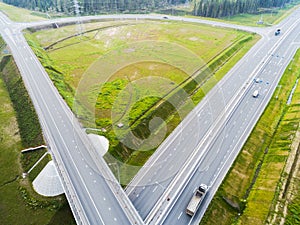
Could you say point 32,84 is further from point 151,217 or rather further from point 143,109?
point 151,217

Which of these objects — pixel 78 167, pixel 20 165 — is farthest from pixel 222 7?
pixel 20 165

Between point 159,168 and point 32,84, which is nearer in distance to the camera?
point 159,168

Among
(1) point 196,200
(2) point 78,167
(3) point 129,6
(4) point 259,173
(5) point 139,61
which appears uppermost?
(3) point 129,6

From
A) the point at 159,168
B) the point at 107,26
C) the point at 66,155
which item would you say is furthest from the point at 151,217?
the point at 107,26

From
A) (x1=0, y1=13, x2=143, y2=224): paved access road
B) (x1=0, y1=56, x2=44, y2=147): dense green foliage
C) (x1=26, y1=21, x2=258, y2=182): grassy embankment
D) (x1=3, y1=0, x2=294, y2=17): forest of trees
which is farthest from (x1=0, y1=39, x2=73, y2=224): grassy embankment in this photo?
(x1=3, y1=0, x2=294, y2=17): forest of trees

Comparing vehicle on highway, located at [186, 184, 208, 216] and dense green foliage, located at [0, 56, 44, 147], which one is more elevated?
dense green foliage, located at [0, 56, 44, 147]

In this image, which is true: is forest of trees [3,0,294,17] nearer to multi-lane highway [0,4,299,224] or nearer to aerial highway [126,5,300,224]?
multi-lane highway [0,4,299,224]

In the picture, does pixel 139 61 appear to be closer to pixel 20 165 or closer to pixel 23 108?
pixel 23 108
